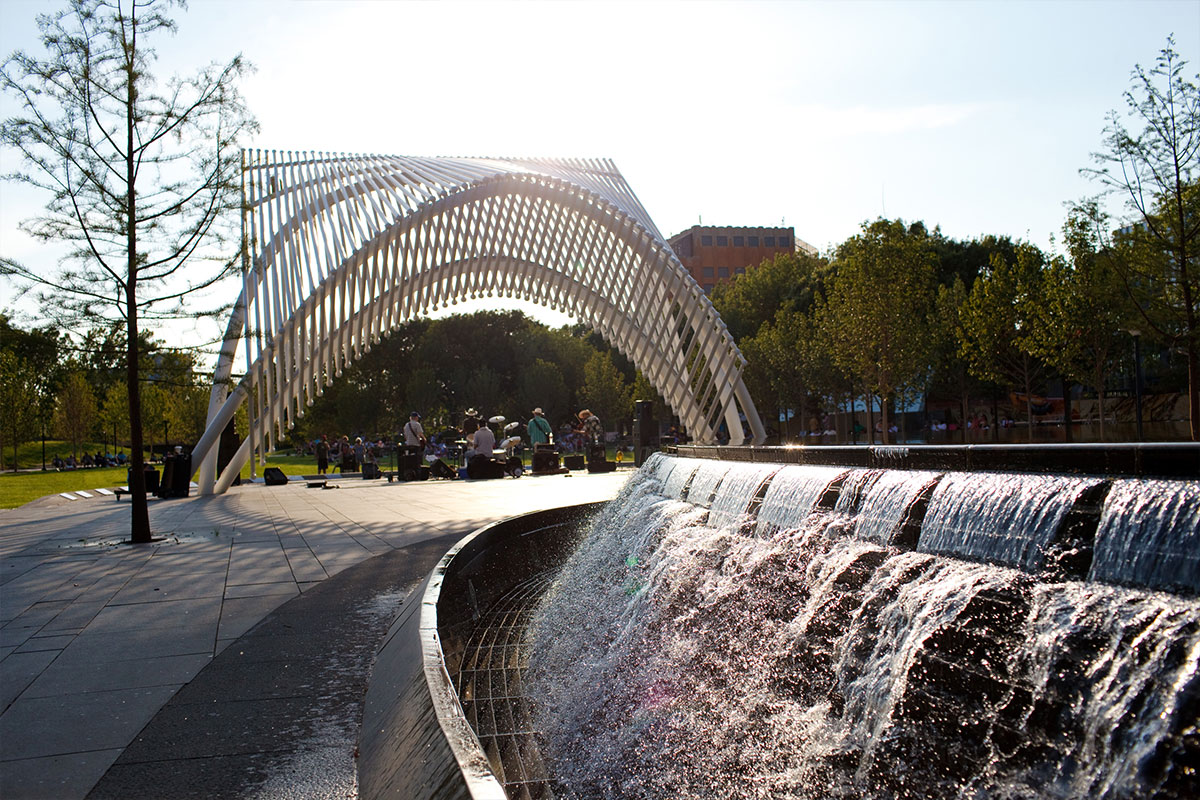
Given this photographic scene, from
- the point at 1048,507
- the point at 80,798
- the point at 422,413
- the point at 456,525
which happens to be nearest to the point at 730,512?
the point at 1048,507

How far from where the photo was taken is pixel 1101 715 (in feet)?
8.86

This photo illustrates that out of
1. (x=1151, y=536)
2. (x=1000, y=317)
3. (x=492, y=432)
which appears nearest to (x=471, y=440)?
(x=492, y=432)

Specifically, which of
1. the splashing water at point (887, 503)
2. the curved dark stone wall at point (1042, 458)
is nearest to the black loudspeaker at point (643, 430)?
the curved dark stone wall at point (1042, 458)

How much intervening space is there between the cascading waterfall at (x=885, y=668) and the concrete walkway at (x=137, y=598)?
152 cm

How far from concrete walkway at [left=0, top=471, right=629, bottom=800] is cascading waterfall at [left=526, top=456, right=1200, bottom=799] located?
152 centimetres

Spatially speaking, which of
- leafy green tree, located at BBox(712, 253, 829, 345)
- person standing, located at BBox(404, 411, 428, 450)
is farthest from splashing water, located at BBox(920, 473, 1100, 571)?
leafy green tree, located at BBox(712, 253, 829, 345)

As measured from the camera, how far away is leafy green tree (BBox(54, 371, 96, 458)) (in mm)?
44531

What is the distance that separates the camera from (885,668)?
3.64m

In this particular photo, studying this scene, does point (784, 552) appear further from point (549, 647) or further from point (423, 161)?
point (423, 161)

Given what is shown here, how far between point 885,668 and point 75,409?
4917 cm

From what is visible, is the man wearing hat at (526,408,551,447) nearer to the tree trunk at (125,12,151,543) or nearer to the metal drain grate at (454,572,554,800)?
the tree trunk at (125,12,151,543)

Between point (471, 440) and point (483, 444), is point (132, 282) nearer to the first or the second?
point (483, 444)

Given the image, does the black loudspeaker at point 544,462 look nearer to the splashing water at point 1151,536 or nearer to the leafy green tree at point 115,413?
the splashing water at point 1151,536

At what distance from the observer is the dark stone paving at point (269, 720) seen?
3.17 meters
